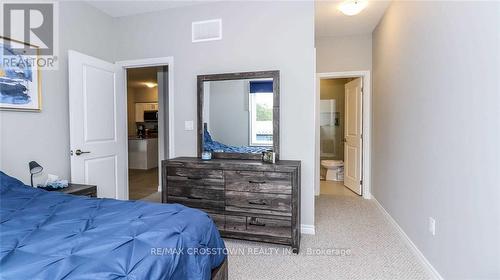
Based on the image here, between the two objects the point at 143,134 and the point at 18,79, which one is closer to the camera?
the point at 18,79

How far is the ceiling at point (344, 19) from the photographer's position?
10.6 ft

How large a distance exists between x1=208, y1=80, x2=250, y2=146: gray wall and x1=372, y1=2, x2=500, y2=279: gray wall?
67.3 inches

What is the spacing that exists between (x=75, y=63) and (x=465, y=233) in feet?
12.2

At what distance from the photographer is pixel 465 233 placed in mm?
1619

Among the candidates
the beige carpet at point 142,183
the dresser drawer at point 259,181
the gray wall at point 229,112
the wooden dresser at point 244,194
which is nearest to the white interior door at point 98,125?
the beige carpet at point 142,183

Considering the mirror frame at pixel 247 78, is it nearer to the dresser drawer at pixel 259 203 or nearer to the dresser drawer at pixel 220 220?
the dresser drawer at pixel 259 203

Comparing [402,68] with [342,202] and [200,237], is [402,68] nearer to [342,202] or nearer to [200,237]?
[342,202]

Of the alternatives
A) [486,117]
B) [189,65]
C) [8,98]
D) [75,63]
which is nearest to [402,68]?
[486,117]

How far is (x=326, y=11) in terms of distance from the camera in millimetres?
3355

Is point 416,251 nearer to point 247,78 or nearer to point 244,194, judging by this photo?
point 244,194

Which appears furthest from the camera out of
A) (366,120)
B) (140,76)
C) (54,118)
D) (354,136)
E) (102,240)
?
(140,76)

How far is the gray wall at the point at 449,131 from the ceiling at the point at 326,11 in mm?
387

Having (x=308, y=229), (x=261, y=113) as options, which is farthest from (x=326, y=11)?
(x=308, y=229)

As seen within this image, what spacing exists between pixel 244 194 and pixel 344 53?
307 centimetres
